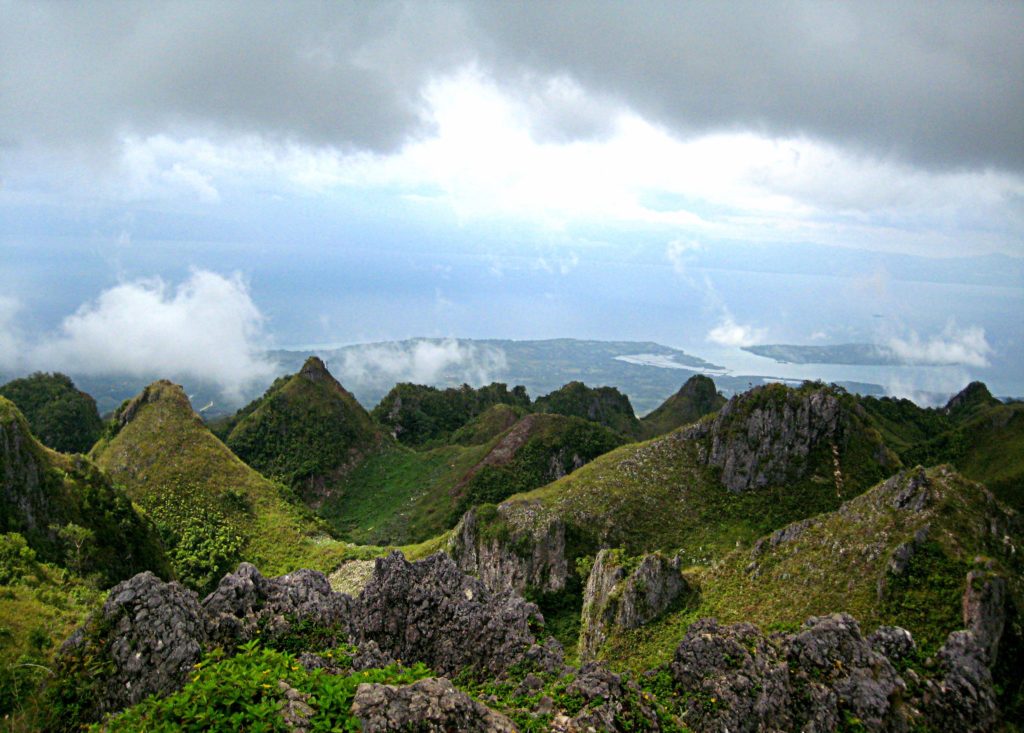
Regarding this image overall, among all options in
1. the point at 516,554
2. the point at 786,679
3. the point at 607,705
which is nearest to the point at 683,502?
the point at 516,554

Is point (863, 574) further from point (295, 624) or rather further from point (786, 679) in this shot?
point (295, 624)

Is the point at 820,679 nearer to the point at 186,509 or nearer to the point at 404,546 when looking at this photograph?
the point at 404,546

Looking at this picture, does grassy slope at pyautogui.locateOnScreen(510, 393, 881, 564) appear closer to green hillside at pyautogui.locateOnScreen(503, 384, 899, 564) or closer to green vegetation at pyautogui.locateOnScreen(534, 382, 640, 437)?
green hillside at pyautogui.locateOnScreen(503, 384, 899, 564)

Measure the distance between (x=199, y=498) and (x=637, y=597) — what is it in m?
40.9

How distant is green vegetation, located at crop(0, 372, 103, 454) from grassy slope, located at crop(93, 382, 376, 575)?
1577cm

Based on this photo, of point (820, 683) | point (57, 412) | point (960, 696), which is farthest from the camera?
point (57, 412)

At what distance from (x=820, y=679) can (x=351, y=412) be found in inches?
3002

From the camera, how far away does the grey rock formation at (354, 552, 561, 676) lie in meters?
18.5

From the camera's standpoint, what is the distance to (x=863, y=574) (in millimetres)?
24625

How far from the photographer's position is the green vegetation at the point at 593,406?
107625 mm

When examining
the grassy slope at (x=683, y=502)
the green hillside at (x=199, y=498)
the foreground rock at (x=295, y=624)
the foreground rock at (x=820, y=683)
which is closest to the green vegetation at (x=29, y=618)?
the foreground rock at (x=295, y=624)

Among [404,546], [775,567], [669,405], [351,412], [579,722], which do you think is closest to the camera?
[579,722]

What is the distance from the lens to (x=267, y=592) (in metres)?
17.0

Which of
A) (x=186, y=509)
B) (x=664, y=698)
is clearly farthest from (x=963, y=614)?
(x=186, y=509)
